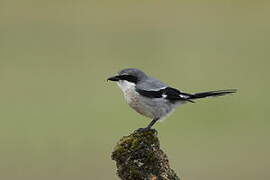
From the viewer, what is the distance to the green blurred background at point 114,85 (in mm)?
12945

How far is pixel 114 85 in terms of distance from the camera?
58.2 feet

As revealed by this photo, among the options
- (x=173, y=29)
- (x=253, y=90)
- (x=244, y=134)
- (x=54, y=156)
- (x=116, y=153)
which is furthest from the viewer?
(x=173, y=29)

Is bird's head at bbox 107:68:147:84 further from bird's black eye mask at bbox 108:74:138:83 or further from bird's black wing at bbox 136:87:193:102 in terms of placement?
bird's black wing at bbox 136:87:193:102

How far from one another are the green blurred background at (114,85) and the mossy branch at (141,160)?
6.81 meters

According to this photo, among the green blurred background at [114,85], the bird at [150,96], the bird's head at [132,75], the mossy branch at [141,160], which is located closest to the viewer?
the mossy branch at [141,160]

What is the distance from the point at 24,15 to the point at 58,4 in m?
1.41

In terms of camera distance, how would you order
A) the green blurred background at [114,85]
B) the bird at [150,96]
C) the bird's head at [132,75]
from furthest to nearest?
the green blurred background at [114,85]
the bird's head at [132,75]
the bird at [150,96]

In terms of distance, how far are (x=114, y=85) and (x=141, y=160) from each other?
520 inches

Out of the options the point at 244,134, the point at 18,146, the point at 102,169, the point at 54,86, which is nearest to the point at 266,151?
the point at 244,134

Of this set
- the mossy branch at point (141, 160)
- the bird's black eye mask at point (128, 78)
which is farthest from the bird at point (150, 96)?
the mossy branch at point (141, 160)

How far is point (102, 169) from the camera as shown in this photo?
1198cm

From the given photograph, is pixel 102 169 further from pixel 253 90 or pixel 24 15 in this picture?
pixel 24 15

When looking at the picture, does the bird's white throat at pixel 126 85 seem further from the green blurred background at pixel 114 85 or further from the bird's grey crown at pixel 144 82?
the green blurred background at pixel 114 85

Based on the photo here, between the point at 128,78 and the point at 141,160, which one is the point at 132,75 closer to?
the point at 128,78
